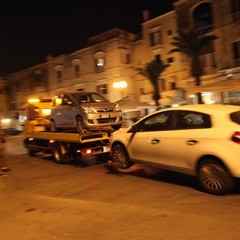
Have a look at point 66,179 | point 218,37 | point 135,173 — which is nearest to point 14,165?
point 66,179

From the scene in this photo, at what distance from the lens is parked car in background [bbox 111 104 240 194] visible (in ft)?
21.8

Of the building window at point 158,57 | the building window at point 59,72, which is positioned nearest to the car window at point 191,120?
the building window at point 158,57

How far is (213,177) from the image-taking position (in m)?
6.85

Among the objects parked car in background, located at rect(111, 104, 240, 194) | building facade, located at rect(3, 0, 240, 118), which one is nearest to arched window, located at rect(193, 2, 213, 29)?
building facade, located at rect(3, 0, 240, 118)

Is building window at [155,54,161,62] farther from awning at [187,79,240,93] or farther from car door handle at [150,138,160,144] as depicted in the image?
car door handle at [150,138,160,144]

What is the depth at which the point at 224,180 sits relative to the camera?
6703 millimetres

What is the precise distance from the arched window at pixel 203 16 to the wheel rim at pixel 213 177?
1007 inches

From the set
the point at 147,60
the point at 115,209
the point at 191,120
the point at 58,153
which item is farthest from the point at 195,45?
the point at 115,209

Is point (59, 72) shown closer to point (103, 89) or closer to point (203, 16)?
point (103, 89)

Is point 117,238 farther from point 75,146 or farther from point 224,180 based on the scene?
point 75,146

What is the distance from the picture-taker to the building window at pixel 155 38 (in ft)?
121

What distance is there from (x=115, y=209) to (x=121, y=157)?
3235 mm

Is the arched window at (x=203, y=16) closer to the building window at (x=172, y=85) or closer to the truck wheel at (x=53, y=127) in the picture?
the building window at (x=172, y=85)

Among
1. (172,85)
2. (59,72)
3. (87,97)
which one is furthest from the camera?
(59,72)
